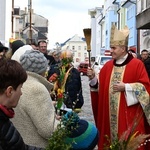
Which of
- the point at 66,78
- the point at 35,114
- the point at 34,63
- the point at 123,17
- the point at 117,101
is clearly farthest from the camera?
the point at 123,17

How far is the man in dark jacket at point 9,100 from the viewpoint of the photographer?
2.79 metres

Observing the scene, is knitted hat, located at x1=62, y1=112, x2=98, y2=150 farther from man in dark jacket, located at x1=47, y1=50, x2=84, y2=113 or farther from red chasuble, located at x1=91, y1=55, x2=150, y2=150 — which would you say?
red chasuble, located at x1=91, y1=55, x2=150, y2=150

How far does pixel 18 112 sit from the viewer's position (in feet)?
11.9

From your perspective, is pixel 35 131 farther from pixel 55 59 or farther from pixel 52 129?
pixel 55 59

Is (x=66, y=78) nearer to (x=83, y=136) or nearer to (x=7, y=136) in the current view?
(x=83, y=136)

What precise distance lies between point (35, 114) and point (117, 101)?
8.13 ft

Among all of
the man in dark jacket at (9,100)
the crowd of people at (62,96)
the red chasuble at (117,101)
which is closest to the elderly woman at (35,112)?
the crowd of people at (62,96)

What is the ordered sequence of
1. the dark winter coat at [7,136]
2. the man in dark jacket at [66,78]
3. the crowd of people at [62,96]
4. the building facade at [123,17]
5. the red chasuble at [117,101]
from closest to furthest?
the dark winter coat at [7,136] < the crowd of people at [62,96] < the red chasuble at [117,101] < the man in dark jacket at [66,78] < the building facade at [123,17]

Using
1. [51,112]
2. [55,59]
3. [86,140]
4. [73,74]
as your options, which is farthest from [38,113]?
[55,59]

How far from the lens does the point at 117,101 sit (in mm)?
5895

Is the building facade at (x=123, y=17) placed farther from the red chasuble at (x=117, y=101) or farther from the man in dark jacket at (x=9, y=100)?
the man in dark jacket at (x=9, y=100)

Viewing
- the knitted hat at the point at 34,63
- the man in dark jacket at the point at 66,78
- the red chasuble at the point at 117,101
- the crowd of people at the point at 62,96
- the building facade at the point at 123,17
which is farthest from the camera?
the building facade at the point at 123,17

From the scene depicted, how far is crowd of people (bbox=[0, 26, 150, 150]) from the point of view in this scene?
9.46 ft

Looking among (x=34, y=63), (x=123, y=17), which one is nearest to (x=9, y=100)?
(x=34, y=63)
